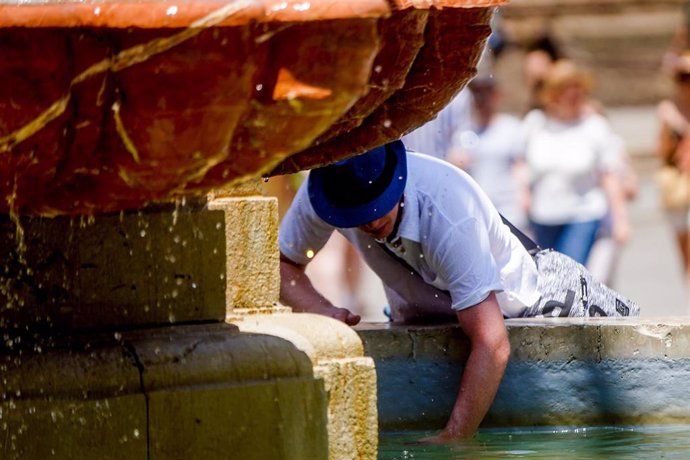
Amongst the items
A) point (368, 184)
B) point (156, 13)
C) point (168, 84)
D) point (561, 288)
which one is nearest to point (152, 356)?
point (168, 84)

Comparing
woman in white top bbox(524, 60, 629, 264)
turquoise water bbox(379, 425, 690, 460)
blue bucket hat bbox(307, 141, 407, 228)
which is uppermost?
woman in white top bbox(524, 60, 629, 264)

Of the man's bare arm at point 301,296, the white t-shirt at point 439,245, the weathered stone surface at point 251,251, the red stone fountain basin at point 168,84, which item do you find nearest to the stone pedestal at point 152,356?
the weathered stone surface at point 251,251

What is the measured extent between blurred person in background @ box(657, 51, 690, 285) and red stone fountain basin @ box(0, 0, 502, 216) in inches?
245

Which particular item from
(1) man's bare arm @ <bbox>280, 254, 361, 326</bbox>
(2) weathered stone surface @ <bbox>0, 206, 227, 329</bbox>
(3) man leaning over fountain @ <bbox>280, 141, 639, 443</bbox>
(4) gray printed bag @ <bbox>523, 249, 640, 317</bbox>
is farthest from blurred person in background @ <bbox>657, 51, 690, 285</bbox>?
(2) weathered stone surface @ <bbox>0, 206, 227, 329</bbox>

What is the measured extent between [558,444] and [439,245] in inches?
30.4

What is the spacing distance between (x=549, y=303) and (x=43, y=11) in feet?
11.3

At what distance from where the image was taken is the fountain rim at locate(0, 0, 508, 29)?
2738 mm

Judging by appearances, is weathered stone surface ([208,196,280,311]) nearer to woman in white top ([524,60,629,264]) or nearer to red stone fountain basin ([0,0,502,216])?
red stone fountain basin ([0,0,502,216])

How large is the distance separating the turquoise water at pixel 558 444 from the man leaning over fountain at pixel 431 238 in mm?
103

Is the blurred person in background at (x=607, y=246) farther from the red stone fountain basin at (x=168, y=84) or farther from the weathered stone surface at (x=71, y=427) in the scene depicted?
the red stone fountain basin at (x=168, y=84)

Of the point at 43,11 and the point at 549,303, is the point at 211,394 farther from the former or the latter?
the point at 549,303

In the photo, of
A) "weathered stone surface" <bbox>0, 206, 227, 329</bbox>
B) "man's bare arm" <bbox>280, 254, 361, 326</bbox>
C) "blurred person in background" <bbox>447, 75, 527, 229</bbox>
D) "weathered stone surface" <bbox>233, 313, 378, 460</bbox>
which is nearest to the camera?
"weathered stone surface" <bbox>0, 206, 227, 329</bbox>

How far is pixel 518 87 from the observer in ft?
56.9

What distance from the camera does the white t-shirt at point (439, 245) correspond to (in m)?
5.18
